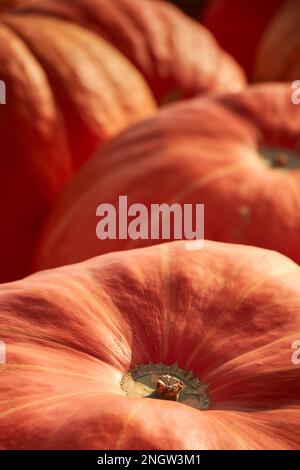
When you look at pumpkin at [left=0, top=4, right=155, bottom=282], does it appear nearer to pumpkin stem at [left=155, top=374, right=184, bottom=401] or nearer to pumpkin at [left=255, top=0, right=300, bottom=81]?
pumpkin at [left=255, top=0, right=300, bottom=81]

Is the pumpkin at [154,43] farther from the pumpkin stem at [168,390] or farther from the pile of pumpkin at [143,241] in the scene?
the pumpkin stem at [168,390]

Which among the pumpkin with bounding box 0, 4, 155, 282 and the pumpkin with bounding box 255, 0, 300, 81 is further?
the pumpkin with bounding box 255, 0, 300, 81

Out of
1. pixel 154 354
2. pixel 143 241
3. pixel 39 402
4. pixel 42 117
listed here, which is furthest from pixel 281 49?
pixel 39 402

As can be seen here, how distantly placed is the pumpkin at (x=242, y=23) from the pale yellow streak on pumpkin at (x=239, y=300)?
2.41 m

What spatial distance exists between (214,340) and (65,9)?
1.52 m

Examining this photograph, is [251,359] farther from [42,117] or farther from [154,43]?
[154,43]

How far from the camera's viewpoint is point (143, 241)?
1.62 meters

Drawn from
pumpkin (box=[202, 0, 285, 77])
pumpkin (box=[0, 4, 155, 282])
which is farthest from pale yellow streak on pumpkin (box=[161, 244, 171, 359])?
pumpkin (box=[202, 0, 285, 77])

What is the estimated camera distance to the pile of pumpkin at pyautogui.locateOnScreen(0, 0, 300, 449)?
0.89m

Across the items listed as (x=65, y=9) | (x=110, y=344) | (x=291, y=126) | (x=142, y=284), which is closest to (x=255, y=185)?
(x=291, y=126)

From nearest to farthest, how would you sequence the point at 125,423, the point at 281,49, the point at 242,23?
the point at 125,423
the point at 281,49
the point at 242,23

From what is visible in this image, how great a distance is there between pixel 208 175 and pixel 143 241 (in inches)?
7.1

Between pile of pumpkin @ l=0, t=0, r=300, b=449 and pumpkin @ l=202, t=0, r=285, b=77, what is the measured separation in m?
0.35

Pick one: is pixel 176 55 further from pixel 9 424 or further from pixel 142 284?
pixel 9 424
